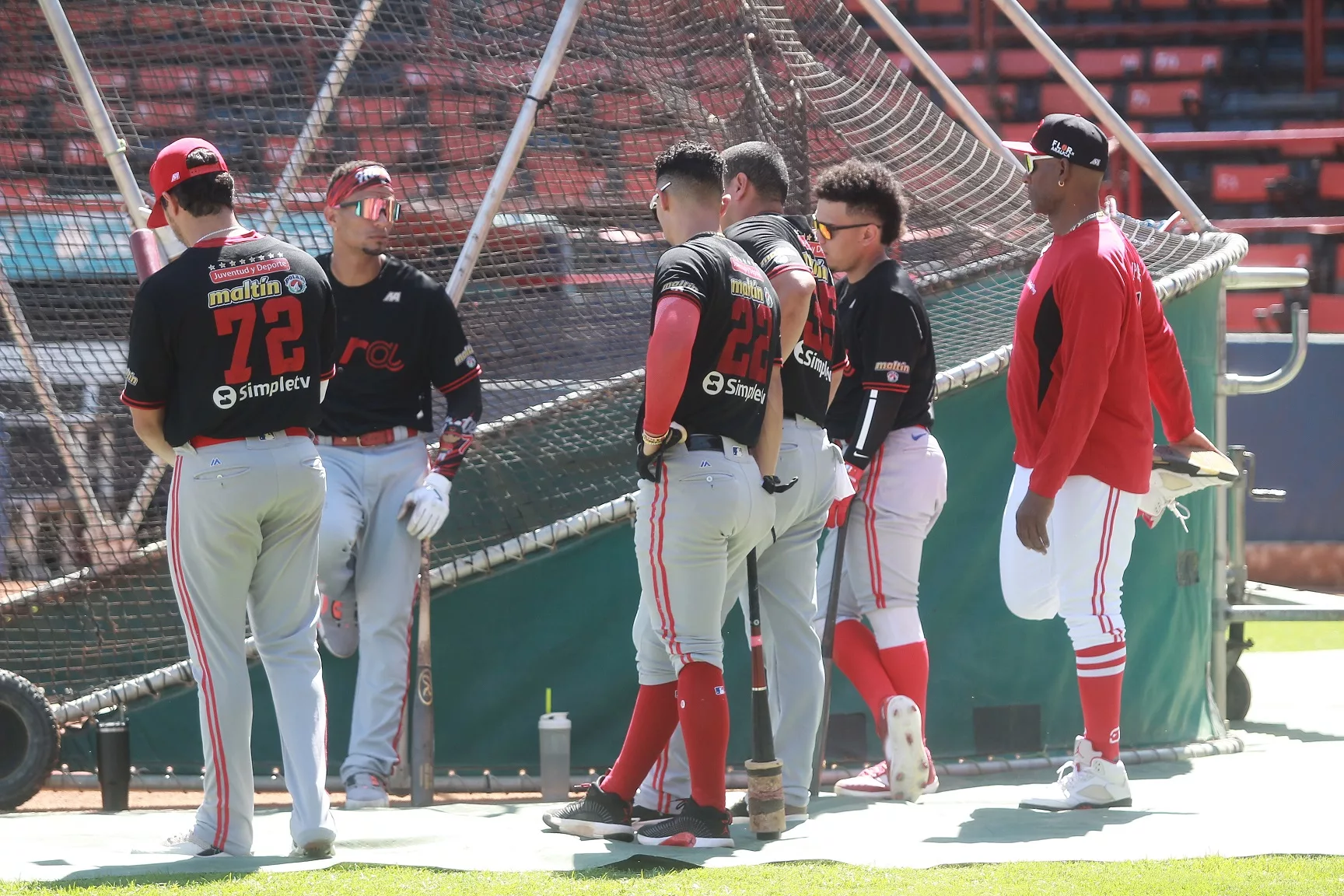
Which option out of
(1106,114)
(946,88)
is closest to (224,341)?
(946,88)

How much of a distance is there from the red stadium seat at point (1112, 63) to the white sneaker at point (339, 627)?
12.5 meters

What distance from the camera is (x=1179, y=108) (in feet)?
50.0

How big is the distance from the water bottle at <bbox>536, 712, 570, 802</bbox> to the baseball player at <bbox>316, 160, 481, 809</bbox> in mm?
446

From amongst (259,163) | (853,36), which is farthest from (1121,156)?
(259,163)

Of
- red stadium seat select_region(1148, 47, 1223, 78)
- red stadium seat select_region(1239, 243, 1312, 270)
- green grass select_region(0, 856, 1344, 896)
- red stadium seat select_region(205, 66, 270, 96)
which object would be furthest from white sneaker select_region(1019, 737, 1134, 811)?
red stadium seat select_region(1148, 47, 1223, 78)

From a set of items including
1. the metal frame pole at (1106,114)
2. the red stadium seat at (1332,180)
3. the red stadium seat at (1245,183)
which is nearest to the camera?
the metal frame pole at (1106,114)

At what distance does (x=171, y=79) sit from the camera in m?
5.73

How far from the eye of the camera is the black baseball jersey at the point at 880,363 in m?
4.46

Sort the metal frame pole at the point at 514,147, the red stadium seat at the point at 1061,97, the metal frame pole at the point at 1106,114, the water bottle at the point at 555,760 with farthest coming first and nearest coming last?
the red stadium seat at the point at 1061,97 → the metal frame pole at the point at 1106,114 → the metal frame pole at the point at 514,147 → the water bottle at the point at 555,760

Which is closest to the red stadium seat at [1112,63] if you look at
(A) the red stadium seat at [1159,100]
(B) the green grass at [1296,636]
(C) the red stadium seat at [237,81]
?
(A) the red stadium seat at [1159,100]

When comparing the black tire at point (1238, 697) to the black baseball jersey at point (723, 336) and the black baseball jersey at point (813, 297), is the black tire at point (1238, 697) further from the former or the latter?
the black baseball jersey at point (723, 336)

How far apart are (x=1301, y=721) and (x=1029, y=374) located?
2.55m

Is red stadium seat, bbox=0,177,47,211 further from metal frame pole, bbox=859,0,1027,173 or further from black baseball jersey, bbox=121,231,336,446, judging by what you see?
metal frame pole, bbox=859,0,1027,173

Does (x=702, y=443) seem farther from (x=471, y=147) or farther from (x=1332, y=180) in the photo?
(x=1332, y=180)
